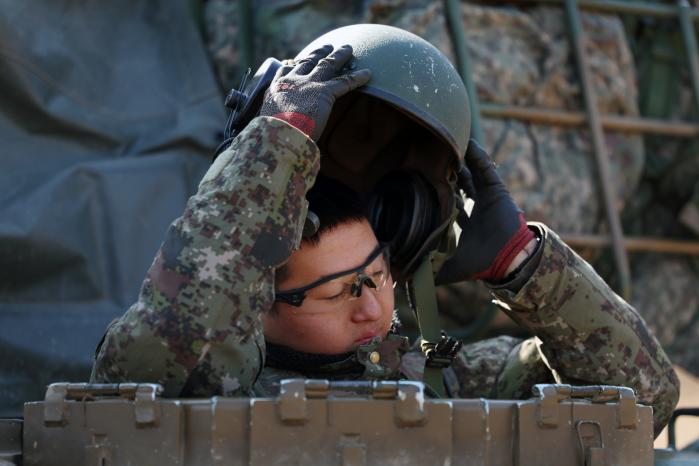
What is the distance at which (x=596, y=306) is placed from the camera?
2.72 m

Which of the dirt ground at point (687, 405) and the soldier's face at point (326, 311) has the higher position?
the soldier's face at point (326, 311)

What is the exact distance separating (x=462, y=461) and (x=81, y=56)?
242cm

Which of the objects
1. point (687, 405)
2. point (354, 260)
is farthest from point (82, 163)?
point (687, 405)

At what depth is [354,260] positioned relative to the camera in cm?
260

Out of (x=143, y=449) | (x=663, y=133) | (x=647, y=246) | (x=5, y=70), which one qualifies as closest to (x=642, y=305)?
(x=647, y=246)

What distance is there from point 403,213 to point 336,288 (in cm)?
36

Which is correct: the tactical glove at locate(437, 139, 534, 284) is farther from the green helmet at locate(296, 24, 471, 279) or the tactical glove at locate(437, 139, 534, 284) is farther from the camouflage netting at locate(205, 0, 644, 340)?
the camouflage netting at locate(205, 0, 644, 340)

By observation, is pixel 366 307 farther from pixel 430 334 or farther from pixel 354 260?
pixel 430 334

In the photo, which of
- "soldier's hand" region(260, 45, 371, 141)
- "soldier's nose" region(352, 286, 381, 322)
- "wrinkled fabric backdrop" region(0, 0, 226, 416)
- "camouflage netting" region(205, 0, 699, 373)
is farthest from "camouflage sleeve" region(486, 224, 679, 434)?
"camouflage netting" region(205, 0, 699, 373)

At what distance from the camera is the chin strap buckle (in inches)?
105

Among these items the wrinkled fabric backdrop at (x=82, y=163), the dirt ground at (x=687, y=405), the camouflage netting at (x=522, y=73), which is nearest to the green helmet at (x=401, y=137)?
the wrinkled fabric backdrop at (x=82, y=163)

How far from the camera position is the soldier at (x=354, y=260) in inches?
83.7

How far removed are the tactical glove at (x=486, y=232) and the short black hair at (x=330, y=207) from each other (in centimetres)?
24

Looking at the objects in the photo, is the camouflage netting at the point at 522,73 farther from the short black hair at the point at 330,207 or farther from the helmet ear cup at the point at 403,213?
the short black hair at the point at 330,207
